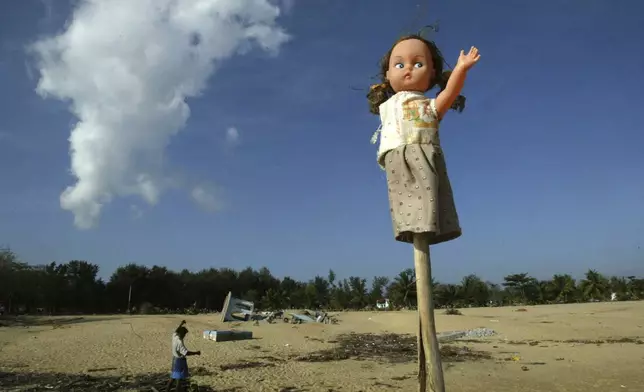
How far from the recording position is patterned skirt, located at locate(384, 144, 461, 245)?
16.6 ft

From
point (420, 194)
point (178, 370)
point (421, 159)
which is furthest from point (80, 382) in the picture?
point (421, 159)

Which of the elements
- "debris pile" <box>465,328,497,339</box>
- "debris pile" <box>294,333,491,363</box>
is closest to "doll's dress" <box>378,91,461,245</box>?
"debris pile" <box>294,333,491,363</box>

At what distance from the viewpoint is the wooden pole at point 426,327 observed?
15.9 ft

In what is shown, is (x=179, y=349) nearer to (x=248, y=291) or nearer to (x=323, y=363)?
(x=323, y=363)

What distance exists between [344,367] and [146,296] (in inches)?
1670

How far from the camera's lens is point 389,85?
20.0 ft

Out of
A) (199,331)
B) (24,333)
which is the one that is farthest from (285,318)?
(24,333)

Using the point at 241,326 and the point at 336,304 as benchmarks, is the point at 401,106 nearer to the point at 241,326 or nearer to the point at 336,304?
the point at 241,326

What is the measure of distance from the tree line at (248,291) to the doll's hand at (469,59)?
44.0m

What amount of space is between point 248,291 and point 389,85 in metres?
53.0

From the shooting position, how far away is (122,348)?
60.1 ft

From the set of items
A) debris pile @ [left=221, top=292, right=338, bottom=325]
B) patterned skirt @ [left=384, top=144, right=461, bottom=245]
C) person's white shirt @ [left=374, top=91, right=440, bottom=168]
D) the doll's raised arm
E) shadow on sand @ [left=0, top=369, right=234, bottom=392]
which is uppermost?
the doll's raised arm

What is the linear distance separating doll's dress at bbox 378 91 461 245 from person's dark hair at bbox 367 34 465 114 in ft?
1.49

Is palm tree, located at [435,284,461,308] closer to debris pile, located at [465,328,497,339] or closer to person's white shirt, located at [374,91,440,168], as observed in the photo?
debris pile, located at [465,328,497,339]
